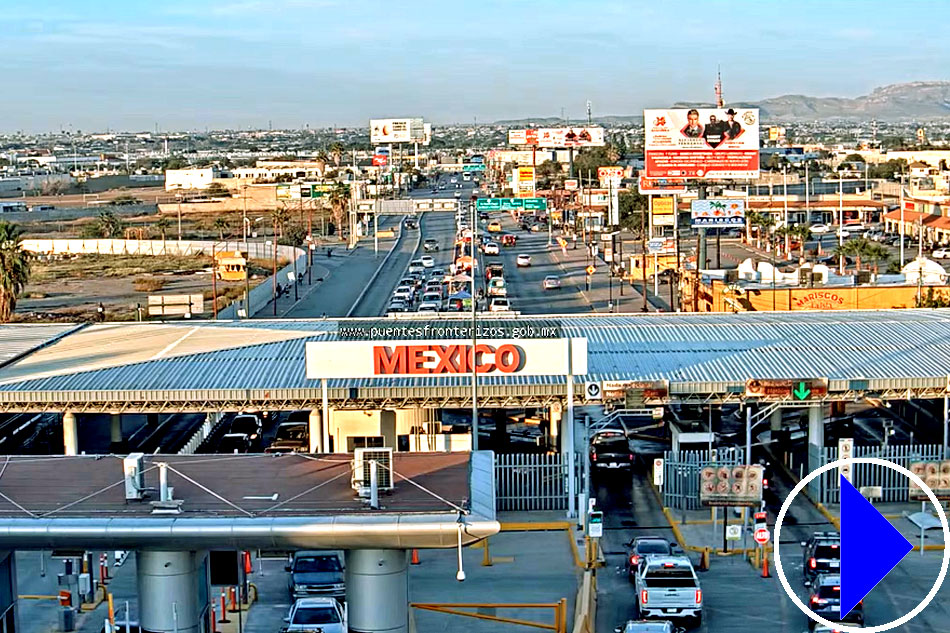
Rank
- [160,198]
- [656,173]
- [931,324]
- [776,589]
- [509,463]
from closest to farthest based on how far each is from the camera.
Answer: [776,589] < [509,463] < [931,324] < [656,173] < [160,198]

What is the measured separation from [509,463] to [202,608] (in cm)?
1496

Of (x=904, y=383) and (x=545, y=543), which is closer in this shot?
(x=545, y=543)

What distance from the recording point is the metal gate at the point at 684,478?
31.9 metres

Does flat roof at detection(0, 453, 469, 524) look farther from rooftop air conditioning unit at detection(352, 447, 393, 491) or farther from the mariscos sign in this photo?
the mariscos sign

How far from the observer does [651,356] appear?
3678cm

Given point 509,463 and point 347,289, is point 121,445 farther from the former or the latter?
point 347,289

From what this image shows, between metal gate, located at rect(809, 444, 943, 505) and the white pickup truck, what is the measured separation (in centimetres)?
892

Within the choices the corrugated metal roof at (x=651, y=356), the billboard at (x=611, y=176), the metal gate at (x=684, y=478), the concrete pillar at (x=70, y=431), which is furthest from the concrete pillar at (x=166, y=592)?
the billboard at (x=611, y=176)

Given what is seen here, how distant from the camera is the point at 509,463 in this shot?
32219 millimetres

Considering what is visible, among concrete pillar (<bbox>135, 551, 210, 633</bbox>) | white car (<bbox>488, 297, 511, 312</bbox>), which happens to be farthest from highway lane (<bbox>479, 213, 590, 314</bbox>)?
concrete pillar (<bbox>135, 551, 210, 633</bbox>)

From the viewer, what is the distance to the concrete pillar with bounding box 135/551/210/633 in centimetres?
1711

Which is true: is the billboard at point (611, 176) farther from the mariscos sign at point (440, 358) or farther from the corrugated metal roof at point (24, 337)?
the mariscos sign at point (440, 358)

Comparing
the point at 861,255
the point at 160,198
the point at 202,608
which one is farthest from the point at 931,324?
the point at 160,198

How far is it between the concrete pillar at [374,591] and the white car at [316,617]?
5340 mm
